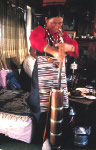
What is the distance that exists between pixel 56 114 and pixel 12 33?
332 cm

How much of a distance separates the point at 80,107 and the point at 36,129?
Result: 0.72 meters

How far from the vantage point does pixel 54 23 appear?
1.26 metres

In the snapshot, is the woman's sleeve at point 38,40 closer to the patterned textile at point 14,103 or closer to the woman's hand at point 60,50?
the woman's hand at point 60,50

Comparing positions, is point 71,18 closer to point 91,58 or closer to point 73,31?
point 73,31

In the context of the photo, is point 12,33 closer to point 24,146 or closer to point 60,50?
point 24,146

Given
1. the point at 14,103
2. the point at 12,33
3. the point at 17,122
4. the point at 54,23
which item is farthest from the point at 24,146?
the point at 12,33

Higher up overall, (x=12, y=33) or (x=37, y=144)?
(x=12, y=33)

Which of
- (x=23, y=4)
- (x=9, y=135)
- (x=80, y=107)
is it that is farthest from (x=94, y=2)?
(x=9, y=135)

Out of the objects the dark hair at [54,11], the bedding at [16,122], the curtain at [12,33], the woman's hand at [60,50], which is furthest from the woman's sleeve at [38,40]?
the curtain at [12,33]

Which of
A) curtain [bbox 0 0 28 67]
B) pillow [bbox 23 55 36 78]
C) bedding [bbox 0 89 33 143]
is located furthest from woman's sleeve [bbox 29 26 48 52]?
curtain [bbox 0 0 28 67]

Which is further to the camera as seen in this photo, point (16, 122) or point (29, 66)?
point (29, 66)

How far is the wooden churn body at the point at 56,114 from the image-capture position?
48.1 inches

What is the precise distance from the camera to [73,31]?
4.71 m

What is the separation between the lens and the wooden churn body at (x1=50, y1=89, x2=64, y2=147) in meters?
1.22
